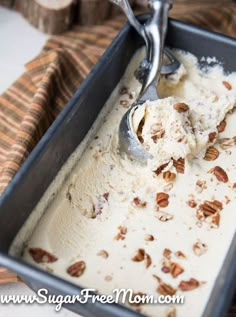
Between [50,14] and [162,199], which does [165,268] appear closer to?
[162,199]

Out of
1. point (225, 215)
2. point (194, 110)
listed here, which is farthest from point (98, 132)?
point (225, 215)

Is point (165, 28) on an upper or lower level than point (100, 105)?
upper

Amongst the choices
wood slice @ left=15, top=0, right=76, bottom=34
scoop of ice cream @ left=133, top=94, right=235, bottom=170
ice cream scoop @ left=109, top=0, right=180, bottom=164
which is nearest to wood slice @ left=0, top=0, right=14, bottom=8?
wood slice @ left=15, top=0, right=76, bottom=34

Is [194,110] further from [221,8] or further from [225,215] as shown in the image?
[221,8]

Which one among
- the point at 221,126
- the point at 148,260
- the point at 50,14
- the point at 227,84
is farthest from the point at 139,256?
the point at 50,14

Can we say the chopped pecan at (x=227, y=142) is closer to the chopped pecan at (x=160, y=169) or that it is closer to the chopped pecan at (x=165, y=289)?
the chopped pecan at (x=160, y=169)

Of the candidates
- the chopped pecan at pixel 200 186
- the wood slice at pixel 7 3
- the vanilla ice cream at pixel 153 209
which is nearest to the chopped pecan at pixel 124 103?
the vanilla ice cream at pixel 153 209
